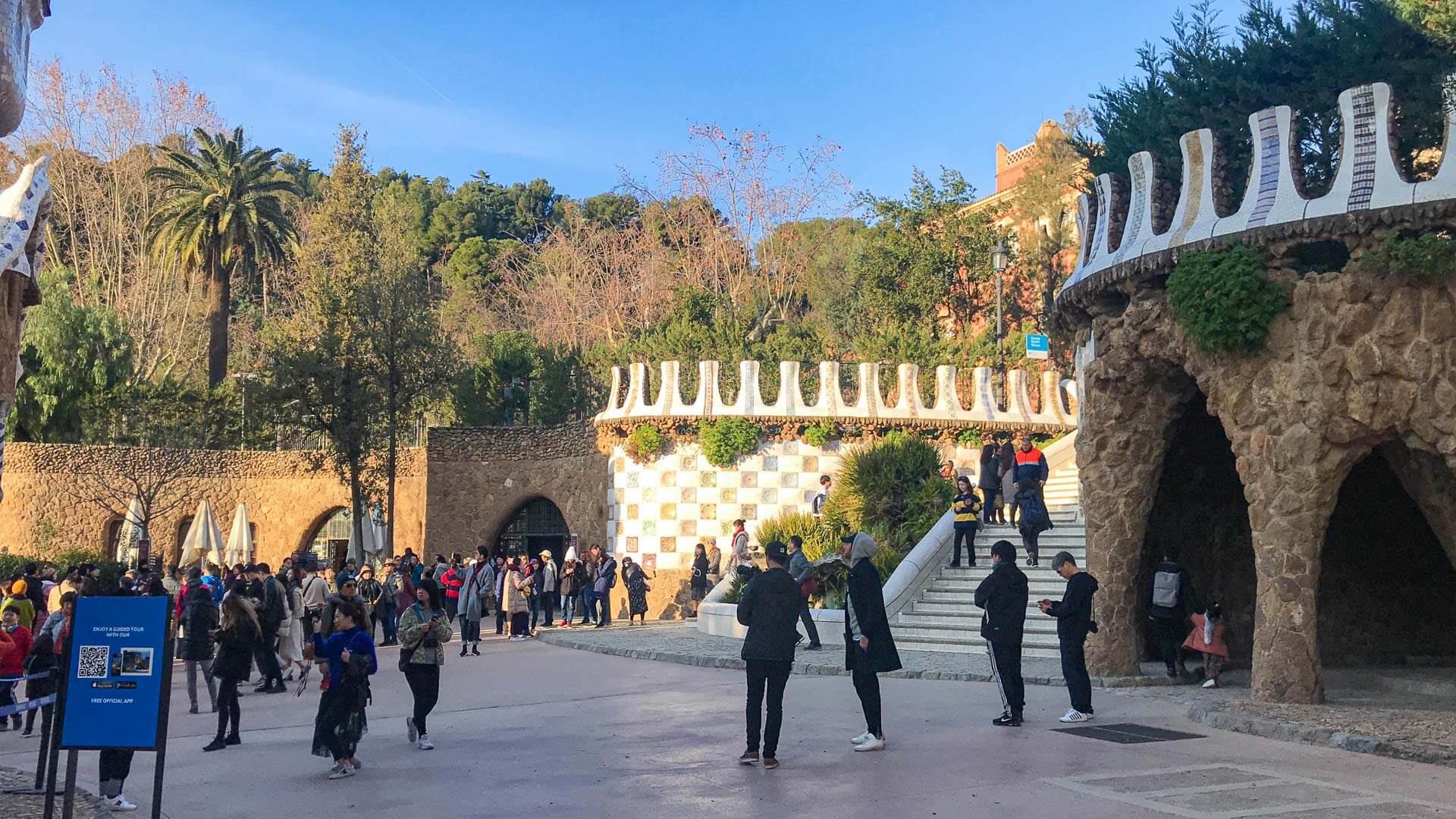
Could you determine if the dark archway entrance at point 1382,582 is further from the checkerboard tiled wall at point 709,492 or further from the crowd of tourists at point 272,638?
the checkerboard tiled wall at point 709,492

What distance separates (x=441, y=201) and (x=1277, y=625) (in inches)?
2608

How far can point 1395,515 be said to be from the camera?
15.0 meters

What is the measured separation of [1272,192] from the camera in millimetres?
11742

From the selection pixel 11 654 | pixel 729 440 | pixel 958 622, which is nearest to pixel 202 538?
pixel 729 440

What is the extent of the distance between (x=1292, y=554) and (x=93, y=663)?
9459 millimetres

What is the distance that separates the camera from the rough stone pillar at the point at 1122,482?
13.5 meters

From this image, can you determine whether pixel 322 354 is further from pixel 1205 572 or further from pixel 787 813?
pixel 787 813

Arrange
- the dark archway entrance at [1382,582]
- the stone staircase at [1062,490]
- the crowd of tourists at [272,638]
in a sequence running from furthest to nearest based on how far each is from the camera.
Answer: the stone staircase at [1062,490] → the dark archway entrance at [1382,582] → the crowd of tourists at [272,638]

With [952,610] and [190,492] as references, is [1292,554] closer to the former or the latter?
[952,610]

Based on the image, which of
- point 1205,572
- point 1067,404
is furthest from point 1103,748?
point 1067,404

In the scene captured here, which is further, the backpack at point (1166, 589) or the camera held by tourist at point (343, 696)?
the backpack at point (1166, 589)

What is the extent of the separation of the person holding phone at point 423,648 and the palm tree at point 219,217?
32.0 meters

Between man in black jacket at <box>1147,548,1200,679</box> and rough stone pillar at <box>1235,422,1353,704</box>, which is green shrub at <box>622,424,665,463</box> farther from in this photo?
rough stone pillar at <box>1235,422,1353,704</box>

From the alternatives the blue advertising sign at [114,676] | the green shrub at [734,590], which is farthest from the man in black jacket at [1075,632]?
the green shrub at [734,590]
